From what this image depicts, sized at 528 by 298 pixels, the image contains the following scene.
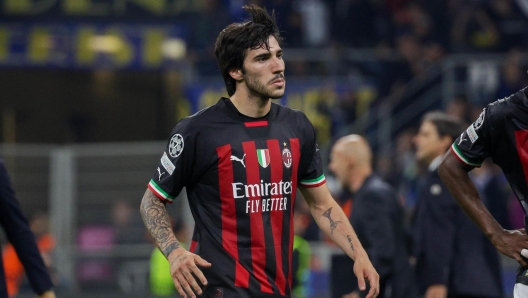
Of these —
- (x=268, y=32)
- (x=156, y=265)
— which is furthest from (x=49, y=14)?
(x=268, y=32)

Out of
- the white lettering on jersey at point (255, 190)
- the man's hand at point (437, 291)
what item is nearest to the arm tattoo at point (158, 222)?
the white lettering on jersey at point (255, 190)

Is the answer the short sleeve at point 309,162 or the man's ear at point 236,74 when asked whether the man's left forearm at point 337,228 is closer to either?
the short sleeve at point 309,162

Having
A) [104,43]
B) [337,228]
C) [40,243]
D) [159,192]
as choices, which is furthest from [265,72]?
[104,43]

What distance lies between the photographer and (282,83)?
4.71 meters

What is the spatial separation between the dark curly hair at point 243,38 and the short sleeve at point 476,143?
1037 mm

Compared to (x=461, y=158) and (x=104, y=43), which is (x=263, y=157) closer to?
(x=461, y=158)

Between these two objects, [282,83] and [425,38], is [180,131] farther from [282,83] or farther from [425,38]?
[425,38]

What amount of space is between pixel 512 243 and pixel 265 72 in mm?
1436

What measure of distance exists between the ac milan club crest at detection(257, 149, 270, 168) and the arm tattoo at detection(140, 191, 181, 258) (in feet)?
1.70

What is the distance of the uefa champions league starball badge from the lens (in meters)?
4.59

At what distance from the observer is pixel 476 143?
15.4ft

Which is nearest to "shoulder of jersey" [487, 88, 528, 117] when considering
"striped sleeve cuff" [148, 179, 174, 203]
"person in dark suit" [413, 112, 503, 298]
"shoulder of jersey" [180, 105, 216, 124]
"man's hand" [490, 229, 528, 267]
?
"man's hand" [490, 229, 528, 267]

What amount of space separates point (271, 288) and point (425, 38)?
12.6 meters

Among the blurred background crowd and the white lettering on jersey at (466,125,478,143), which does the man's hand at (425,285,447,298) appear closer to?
the white lettering on jersey at (466,125,478,143)
